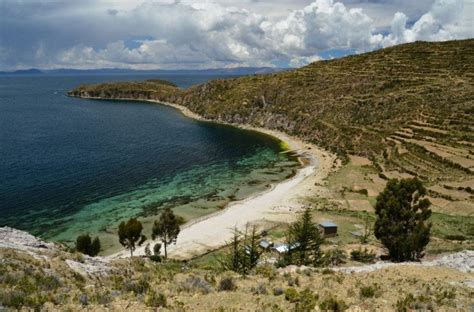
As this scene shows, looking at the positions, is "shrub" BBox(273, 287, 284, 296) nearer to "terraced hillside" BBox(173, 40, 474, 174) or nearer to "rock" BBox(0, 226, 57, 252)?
"rock" BBox(0, 226, 57, 252)

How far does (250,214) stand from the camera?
6144 cm

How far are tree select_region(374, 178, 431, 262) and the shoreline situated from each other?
21.9m

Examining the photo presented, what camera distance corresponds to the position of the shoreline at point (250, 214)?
165 ft

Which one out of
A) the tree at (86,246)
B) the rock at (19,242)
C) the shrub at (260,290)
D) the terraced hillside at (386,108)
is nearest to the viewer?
the shrub at (260,290)

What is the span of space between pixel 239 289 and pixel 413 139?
8448 centimetres

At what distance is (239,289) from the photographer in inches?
804

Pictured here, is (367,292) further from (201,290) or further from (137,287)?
(137,287)

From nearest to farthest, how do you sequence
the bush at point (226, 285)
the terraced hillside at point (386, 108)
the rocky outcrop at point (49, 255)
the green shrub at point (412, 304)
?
the green shrub at point (412, 304) < the bush at point (226, 285) < the rocky outcrop at point (49, 255) < the terraced hillside at point (386, 108)

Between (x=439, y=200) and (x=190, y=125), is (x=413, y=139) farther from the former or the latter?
(x=190, y=125)

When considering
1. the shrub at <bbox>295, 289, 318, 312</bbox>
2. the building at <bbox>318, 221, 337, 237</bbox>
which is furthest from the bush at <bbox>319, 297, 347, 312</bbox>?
the building at <bbox>318, 221, 337, 237</bbox>

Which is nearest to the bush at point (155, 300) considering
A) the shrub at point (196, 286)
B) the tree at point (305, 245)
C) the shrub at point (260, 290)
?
the shrub at point (196, 286)

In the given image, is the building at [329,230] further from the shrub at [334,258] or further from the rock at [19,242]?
the rock at [19,242]

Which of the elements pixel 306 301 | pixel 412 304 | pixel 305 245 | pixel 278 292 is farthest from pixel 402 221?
pixel 306 301

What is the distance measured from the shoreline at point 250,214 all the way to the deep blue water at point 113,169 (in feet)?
16.3
